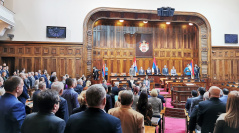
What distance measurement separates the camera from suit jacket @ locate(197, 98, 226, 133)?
98.0 inches

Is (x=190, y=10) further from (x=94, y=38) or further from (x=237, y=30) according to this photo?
(x=94, y=38)

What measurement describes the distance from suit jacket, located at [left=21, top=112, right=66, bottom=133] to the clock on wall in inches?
458

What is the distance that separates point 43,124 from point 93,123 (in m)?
0.48

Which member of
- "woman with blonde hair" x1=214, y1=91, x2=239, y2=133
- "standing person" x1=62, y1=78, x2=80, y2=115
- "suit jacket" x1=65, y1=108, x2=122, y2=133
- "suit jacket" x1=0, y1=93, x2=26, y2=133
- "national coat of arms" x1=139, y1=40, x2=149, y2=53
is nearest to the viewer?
"suit jacket" x1=65, y1=108, x2=122, y2=133

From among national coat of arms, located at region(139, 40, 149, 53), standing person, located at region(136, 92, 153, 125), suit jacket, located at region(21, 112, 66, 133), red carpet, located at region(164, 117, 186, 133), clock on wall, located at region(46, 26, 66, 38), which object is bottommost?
red carpet, located at region(164, 117, 186, 133)

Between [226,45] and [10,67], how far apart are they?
16.1 metres

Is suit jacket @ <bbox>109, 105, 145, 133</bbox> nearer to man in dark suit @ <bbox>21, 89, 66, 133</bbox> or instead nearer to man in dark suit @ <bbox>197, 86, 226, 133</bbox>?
man in dark suit @ <bbox>21, 89, 66, 133</bbox>

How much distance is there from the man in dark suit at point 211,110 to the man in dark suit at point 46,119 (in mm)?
1940

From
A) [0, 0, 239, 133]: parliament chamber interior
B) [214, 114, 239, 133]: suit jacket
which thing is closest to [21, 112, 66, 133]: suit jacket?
[214, 114, 239, 133]: suit jacket

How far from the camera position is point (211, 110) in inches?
98.4

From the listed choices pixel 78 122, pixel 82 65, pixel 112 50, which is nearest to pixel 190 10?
pixel 112 50

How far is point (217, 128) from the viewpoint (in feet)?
5.51

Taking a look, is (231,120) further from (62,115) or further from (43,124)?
(62,115)

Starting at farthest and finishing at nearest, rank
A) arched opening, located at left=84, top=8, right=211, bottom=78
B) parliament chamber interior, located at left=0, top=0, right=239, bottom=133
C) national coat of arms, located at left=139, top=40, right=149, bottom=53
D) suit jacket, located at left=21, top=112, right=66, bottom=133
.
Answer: national coat of arms, located at left=139, top=40, right=149, bottom=53 < arched opening, located at left=84, top=8, right=211, bottom=78 < parliament chamber interior, located at left=0, top=0, right=239, bottom=133 < suit jacket, located at left=21, top=112, right=66, bottom=133
